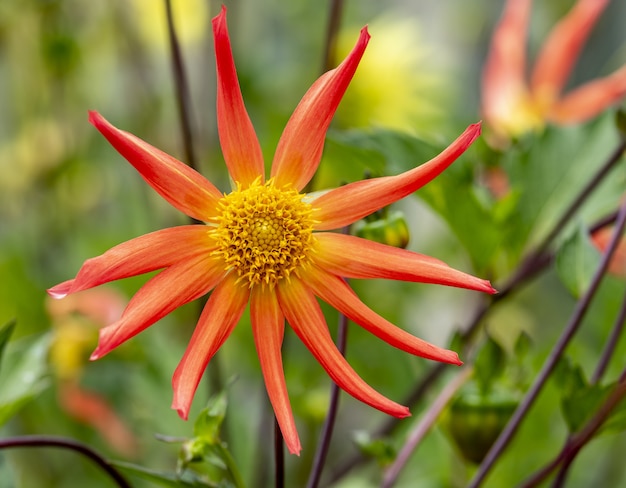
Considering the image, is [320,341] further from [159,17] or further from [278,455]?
[159,17]

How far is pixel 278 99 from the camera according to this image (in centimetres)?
81

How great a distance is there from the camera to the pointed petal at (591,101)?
0.48 metres

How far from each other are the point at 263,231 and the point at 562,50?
32 cm

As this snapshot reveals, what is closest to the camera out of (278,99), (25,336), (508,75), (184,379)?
(184,379)

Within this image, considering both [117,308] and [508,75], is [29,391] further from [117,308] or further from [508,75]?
[508,75]

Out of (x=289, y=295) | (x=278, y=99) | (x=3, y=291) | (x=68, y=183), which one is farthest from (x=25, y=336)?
(x=289, y=295)

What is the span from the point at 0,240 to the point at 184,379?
2.20 ft

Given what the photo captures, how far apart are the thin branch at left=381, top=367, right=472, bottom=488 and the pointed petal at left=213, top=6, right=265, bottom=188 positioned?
14cm

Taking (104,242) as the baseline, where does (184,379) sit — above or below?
above

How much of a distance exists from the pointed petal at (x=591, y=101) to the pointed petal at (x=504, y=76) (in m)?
0.03

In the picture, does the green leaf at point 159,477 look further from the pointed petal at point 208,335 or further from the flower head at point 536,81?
the flower head at point 536,81

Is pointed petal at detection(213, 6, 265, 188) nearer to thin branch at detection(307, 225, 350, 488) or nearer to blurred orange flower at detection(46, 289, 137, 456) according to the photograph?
thin branch at detection(307, 225, 350, 488)

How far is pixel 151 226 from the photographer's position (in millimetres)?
678

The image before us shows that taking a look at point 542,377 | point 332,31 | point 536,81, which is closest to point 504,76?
point 536,81
